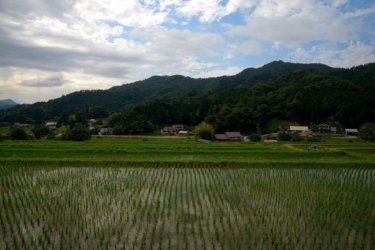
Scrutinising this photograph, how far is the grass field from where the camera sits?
8.08m

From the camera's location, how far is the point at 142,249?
24.4 ft

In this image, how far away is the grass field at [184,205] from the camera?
808 cm

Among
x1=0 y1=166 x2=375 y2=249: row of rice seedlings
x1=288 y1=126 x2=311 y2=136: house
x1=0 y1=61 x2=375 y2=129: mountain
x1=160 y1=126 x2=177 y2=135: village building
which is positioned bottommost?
x1=0 y1=166 x2=375 y2=249: row of rice seedlings

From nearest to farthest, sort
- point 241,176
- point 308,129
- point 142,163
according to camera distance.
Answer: point 241,176
point 142,163
point 308,129

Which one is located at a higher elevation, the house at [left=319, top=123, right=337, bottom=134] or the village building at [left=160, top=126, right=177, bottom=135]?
the house at [left=319, top=123, right=337, bottom=134]

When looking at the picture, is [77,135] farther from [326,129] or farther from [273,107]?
[326,129]

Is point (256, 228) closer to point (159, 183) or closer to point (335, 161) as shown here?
point (159, 183)

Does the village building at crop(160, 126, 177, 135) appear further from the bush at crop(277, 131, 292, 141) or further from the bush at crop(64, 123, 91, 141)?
the bush at crop(277, 131, 292, 141)

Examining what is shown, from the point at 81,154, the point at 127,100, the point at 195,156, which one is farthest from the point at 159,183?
the point at 127,100

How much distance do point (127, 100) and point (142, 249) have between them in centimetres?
12727

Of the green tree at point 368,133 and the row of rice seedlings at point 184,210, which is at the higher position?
the green tree at point 368,133

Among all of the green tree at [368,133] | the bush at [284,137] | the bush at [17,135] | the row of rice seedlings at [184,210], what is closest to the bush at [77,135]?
the bush at [17,135]

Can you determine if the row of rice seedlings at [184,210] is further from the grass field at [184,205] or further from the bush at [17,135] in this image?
the bush at [17,135]

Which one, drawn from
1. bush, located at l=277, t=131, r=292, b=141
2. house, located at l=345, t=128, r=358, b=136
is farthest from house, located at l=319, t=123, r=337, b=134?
bush, located at l=277, t=131, r=292, b=141
